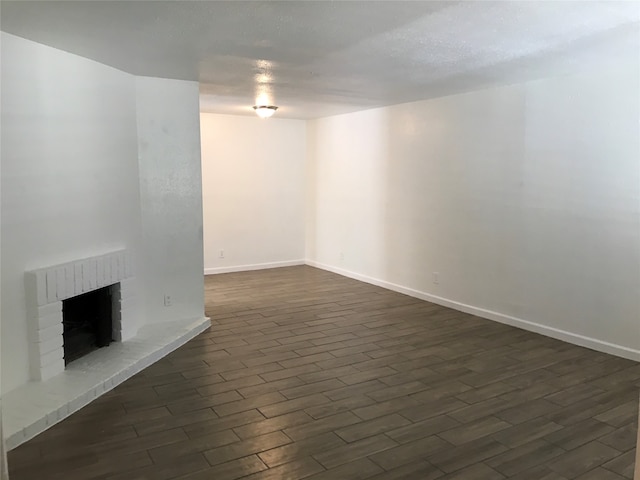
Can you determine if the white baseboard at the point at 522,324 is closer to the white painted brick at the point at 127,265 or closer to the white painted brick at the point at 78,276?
the white painted brick at the point at 127,265

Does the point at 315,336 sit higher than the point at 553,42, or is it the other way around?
the point at 553,42

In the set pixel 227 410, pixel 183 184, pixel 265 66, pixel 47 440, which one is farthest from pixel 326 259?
pixel 47 440

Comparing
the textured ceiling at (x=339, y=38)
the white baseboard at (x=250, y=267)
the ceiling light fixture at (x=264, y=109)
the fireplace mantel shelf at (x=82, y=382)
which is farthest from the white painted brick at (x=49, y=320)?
the white baseboard at (x=250, y=267)

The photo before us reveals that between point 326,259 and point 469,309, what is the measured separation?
115 inches

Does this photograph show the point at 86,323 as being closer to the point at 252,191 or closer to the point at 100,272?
the point at 100,272

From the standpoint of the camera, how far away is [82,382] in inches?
129

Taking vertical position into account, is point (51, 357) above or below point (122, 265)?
below

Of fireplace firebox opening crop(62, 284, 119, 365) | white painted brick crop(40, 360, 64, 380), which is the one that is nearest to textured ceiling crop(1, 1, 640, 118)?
fireplace firebox opening crop(62, 284, 119, 365)

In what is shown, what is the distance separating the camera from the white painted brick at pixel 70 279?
343cm

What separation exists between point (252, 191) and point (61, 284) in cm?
449

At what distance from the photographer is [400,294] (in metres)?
6.17

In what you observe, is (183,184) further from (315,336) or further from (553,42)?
(553,42)

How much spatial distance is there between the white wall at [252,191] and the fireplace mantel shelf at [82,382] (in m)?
3.15

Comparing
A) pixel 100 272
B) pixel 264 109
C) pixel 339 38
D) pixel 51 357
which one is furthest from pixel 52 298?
pixel 264 109
